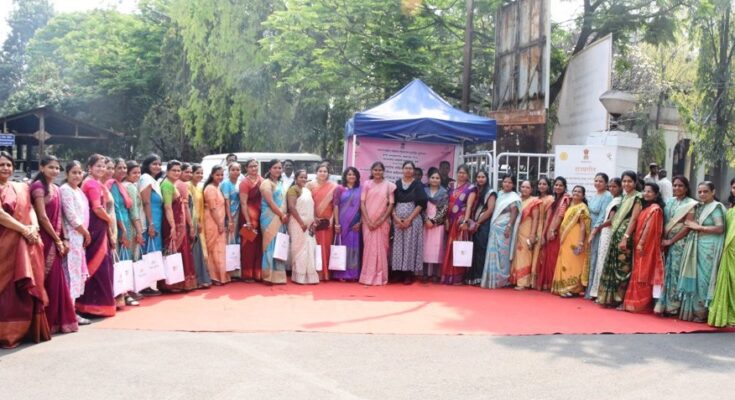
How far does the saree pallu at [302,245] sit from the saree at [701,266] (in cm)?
399

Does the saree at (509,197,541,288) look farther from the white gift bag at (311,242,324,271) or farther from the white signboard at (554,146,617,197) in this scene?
the white gift bag at (311,242,324,271)

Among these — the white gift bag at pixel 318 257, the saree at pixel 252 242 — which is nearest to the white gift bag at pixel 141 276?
the saree at pixel 252 242

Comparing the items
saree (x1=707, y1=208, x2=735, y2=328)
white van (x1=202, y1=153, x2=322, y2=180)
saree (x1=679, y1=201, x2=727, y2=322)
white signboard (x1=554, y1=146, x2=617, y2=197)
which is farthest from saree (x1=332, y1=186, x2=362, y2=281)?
white van (x1=202, y1=153, x2=322, y2=180)

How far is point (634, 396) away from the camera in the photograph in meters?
3.88

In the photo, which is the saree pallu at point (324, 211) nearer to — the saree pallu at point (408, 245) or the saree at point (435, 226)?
the saree pallu at point (408, 245)

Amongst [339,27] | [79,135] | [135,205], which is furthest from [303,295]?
[79,135]

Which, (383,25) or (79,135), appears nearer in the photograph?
(383,25)

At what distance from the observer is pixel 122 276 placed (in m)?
6.04

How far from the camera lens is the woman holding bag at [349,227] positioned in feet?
25.9

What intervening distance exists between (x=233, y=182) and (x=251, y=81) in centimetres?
1131

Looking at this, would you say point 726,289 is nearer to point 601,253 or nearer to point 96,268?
point 601,253

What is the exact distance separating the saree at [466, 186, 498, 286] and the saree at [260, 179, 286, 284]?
235 centimetres

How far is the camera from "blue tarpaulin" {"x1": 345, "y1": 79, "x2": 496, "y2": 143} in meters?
8.45

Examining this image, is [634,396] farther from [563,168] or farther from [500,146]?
[500,146]
